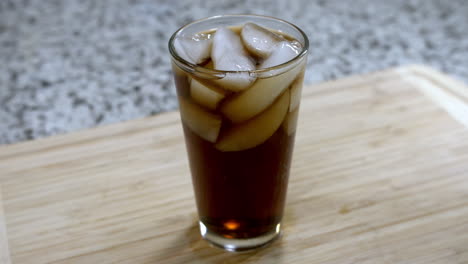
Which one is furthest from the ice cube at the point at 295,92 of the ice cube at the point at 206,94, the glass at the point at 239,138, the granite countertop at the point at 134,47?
the granite countertop at the point at 134,47

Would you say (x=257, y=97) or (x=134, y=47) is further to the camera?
(x=134, y=47)

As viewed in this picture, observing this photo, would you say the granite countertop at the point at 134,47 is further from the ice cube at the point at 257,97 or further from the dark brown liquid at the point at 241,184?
the ice cube at the point at 257,97

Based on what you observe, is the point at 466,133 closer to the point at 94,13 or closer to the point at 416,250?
the point at 416,250

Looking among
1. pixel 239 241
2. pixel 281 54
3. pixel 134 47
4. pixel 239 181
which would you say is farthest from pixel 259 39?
pixel 134 47

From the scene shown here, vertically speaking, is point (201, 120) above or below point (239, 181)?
above

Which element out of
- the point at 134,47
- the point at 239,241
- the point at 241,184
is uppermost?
the point at 241,184

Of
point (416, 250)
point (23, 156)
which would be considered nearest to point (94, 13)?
point (23, 156)

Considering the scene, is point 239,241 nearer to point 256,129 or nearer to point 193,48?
point 256,129

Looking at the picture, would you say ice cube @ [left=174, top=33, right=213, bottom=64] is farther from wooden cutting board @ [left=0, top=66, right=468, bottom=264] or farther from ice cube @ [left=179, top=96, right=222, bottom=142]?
wooden cutting board @ [left=0, top=66, right=468, bottom=264]
